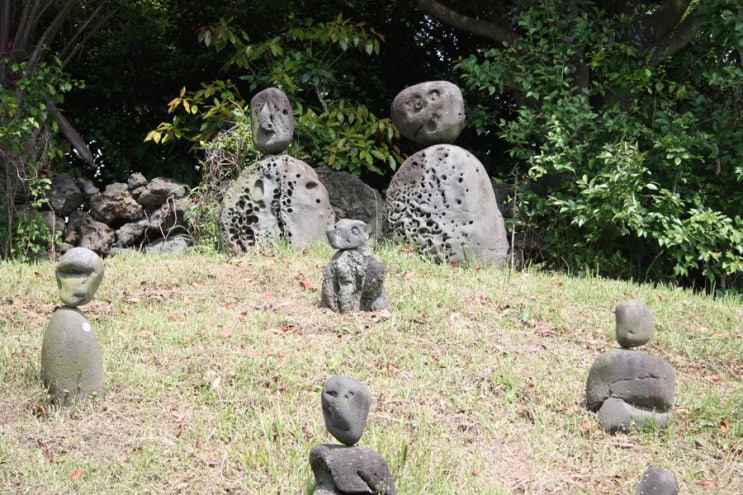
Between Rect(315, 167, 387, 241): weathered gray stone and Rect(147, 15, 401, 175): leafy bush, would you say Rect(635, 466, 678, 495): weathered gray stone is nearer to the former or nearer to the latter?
Rect(315, 167, 387, 241): weathered gray stone

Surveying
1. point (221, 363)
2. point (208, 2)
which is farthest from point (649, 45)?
point (221, 363)

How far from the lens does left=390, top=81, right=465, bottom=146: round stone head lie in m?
8.41

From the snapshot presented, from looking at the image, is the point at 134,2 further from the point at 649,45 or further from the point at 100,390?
the point at 100,390

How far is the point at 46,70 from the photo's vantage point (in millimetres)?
9383

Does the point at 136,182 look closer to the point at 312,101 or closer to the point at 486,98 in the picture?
the point at 312,101

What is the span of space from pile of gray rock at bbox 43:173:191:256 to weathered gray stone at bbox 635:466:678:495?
6.86 metres

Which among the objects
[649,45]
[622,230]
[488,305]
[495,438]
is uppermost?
[649,45]

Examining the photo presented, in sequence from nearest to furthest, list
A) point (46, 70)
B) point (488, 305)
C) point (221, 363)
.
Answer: point (221, 363), point (488, 305), point (46, 70)

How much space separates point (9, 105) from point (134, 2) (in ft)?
11.2

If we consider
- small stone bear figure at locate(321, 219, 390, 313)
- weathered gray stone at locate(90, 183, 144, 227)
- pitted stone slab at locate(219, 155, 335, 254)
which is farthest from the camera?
weathered gray stone at locate(90, 183, 144, 227)

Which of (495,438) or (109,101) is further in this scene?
(109,101)

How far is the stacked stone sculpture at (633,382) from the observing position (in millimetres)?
4832

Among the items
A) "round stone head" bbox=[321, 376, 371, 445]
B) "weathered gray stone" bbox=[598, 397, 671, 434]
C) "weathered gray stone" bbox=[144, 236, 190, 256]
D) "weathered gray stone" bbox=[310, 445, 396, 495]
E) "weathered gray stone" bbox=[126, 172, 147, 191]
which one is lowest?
"weathered gray stone" bbox=[310, 445, 396, 495]

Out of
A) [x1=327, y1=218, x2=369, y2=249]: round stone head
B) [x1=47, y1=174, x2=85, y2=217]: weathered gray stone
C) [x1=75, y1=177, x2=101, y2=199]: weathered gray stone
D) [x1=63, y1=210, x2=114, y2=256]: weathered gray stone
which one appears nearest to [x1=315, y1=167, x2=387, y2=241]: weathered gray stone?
[x1=63, y1=210, x2=114, y2=256]: weathered gray stone
